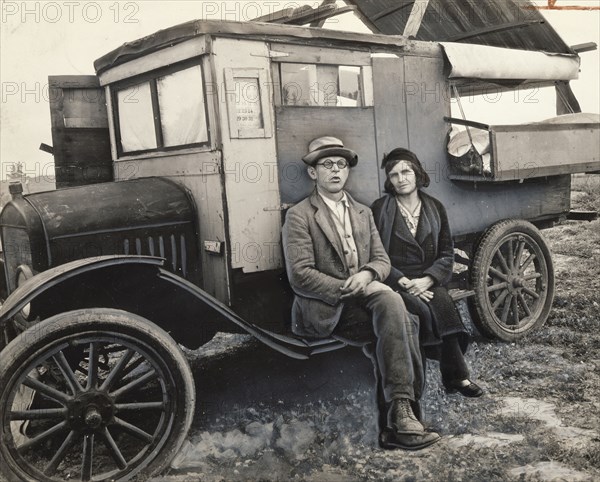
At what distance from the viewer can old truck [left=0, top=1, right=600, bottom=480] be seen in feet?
8.57

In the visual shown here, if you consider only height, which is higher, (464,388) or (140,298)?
(140,298)

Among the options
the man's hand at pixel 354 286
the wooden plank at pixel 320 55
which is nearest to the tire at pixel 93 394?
the man's hand at pixel 354 286

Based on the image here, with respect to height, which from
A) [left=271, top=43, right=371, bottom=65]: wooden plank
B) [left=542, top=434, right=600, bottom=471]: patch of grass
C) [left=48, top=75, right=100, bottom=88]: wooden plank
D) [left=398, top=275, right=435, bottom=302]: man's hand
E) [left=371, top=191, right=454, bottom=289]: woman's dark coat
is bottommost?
[left=542, top=434, right=600, bottom=471]: patch of grass

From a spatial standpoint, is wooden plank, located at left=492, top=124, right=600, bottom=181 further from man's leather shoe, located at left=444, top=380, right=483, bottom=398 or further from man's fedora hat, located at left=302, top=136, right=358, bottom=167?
man's leather shoe, located at left=444, top=380, right=483, bottom=398

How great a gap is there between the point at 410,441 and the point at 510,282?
6.63 feet

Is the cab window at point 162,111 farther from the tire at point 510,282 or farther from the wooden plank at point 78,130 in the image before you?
the tire at point 510,282

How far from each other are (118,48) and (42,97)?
762 mm

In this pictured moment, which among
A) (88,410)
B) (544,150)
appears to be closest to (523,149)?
(544,150)

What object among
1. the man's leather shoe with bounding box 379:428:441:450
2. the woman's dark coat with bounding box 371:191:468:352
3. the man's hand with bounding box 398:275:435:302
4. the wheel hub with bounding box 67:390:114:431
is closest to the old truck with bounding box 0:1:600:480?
the wheel hub with bounding box 67:390:114:431

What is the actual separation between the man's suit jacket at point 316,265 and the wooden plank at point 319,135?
0.18 metres

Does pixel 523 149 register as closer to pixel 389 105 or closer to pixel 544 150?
pixel 544 150

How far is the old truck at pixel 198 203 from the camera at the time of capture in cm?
261

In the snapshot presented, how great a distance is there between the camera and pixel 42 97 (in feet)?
13.3

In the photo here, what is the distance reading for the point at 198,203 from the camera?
11.4ft
